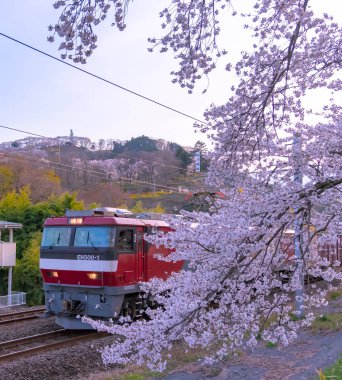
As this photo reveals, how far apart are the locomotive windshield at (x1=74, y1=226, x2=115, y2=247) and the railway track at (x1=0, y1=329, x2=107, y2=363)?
2.25m

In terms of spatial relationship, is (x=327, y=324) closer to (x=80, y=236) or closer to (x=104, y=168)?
(x=80, y=236)

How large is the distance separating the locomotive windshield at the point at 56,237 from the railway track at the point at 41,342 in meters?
2.25

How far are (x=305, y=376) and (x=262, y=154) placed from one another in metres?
3.96

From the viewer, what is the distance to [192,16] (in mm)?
5152

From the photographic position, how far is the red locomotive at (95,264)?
12.3 meters

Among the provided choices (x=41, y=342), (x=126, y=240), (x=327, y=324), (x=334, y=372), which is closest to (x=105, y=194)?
(x=126, y=240)

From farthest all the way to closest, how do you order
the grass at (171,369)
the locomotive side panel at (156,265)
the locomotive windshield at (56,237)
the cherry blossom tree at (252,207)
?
the locomotive side panel at (156,265) → the locomotive windshield at (56,237) → the grass at (171,369) → the cherry blossom tree at (252,207)

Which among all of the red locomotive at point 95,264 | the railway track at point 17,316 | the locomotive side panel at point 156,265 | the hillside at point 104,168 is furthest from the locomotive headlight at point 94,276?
the railway track at point 17,316

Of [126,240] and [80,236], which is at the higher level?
[80,236]

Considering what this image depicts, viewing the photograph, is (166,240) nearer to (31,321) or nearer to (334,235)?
(334,235)

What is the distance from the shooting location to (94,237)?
12609 mm

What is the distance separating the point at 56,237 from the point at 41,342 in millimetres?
2759

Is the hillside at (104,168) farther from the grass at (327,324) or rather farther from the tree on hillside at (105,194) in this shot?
the grass at (327,324)

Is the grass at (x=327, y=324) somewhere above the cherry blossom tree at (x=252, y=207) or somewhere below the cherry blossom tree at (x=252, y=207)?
below
